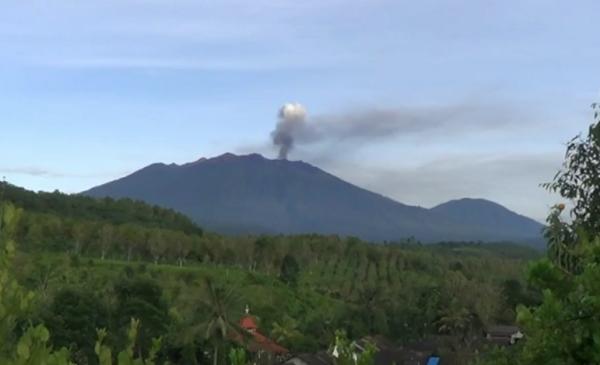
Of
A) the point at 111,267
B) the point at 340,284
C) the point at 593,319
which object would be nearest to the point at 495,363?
the point at 593,319

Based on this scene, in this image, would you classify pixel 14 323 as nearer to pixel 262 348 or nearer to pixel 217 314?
pixel 217 314

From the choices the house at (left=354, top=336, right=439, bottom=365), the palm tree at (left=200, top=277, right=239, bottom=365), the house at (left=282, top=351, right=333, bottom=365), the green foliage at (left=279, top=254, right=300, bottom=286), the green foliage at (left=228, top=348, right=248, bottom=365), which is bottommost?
the house at (left=354, top=336, right=439, bottom=365)

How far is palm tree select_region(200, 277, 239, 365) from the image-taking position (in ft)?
120

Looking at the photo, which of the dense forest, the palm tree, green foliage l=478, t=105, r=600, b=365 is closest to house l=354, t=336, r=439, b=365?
the dense forest

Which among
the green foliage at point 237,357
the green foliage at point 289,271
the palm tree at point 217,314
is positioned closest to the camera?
the green foliage at point 237,357

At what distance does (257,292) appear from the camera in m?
69.9

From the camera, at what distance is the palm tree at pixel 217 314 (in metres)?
→ 36.7

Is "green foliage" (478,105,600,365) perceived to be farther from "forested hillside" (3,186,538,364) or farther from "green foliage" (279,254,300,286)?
"green foliage" (279,254,300,286)

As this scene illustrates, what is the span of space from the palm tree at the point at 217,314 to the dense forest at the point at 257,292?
0.07 meters

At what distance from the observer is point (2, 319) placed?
337 centimetres

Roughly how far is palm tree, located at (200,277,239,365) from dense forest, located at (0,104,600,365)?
69mm

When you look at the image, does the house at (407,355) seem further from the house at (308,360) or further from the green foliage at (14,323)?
the green foliage at (14,323)

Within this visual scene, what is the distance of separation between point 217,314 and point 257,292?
→ 109 feet

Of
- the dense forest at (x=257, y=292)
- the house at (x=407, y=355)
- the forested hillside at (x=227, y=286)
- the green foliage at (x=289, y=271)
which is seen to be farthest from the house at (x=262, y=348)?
the green foliage at (x=289, y=271)
